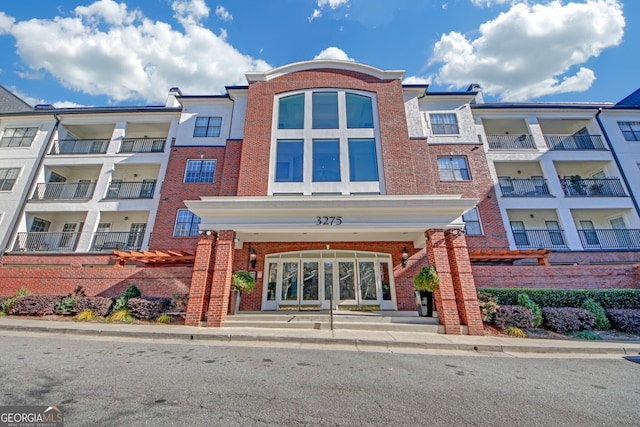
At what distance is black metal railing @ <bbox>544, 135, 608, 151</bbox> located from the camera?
17.8 meters

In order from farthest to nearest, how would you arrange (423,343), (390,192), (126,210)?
(126,210)
(390,192)
(423,343)

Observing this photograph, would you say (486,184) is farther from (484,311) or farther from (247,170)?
(247,170)

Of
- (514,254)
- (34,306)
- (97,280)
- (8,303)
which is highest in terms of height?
(514,254)

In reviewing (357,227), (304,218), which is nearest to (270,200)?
(304,218)

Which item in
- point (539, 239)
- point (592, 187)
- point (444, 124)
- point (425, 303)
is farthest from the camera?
point (592, 187)

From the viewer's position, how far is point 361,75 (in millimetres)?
14977

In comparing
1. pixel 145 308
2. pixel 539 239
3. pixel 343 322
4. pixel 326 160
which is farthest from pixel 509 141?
pixel 145 308

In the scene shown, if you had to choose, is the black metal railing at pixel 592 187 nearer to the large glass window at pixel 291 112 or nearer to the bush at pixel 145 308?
the large glass window at pixel 291 112

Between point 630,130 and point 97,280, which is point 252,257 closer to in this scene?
point 97,280

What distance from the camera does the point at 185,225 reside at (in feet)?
49.5

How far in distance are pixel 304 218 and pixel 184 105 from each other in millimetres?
13818

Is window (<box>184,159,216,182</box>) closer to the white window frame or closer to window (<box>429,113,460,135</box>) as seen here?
the white window frame

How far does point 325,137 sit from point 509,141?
13.9m

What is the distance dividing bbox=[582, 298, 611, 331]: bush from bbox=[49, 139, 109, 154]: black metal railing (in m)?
27.5
